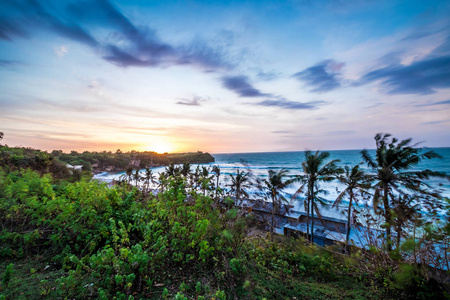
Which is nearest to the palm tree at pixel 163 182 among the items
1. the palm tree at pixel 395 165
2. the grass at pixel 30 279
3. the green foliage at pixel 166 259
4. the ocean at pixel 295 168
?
the green foliage at pixel 166 259

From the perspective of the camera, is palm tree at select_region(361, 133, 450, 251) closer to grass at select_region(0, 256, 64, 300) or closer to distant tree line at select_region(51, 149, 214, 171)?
grass at select_region(0, 256, 64, 300)

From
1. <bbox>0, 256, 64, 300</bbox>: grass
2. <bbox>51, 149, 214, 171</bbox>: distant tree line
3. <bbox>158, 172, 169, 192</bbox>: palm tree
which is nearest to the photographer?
<bbox>0, 256, 64, 300</bbox>: grass

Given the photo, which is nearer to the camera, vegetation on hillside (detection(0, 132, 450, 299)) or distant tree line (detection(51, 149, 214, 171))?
vegetation on hillside (detection(0, 132, 450, 299))

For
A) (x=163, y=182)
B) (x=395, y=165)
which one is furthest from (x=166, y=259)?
(x=395, y=165)

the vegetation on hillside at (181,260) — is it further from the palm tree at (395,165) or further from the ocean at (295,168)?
the palm tree at (395,165)

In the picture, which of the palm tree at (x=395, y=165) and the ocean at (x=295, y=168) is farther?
the ocean at (x=295, y=168)

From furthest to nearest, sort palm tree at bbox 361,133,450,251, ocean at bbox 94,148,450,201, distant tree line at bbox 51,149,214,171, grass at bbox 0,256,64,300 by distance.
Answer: distant tree line at bbox 51,149,214,171 → ocean at bbox 94,148,450,201 → palm tree at bbox 361,133,450,251 → grass at bbox 0,256,64,300

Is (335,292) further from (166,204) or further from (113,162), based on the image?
(113,162)

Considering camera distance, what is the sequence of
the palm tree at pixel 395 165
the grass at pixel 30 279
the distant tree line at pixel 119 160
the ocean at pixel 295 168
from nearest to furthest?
the grass at pixel 30 279 → the palm tree at pixel 395 165 → the ocean at pixel 295 168 → the distant tree line at pixel 119 160

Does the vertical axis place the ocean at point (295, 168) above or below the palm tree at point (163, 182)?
below

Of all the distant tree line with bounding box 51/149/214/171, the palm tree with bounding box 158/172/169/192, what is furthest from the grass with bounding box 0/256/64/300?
the distant tree line with bounding box 51/149/214/171

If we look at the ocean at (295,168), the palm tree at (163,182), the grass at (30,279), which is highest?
the palm tree at (163,182)

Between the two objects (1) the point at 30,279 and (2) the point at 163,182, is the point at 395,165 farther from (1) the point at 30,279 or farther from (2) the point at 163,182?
(1) the point at 30,279

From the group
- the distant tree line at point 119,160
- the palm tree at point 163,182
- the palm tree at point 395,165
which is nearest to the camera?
the palm tree at point 163,182
